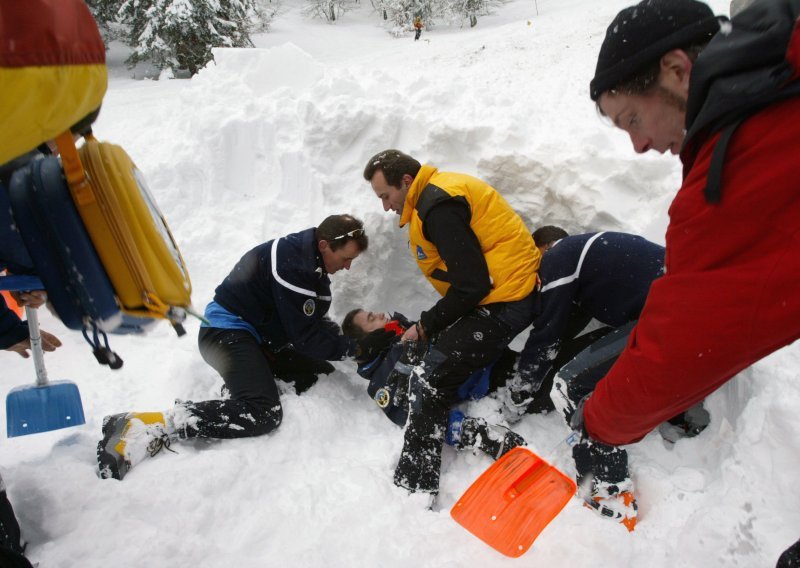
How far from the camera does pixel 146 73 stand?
45.5 ft

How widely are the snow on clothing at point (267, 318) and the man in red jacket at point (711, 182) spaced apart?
203cm

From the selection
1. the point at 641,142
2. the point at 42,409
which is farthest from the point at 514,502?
the point at 42,409

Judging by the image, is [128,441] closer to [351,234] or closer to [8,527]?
[8,527]

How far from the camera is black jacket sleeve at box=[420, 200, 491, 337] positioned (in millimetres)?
2625

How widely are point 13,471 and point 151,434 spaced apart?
56 centimetres

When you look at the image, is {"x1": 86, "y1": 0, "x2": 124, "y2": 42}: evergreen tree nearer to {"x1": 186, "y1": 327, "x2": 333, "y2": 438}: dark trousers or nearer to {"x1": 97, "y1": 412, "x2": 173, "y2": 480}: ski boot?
{"x1": 186, "y1": 327, "x2": 333, "y2": 438}: dark trousers

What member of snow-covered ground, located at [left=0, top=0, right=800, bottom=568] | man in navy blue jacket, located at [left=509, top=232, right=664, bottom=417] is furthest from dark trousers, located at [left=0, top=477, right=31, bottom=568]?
man in navy blue jacket, located at [left=509, top=232, right=664, bottom=417]

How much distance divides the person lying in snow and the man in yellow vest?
3.3 inches

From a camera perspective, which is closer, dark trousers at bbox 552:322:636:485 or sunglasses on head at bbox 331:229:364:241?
dark trousers at bbox 552:322:636:485

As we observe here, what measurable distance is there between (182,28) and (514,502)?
14086 millimetres

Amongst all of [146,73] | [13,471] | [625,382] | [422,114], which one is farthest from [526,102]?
[146,73]

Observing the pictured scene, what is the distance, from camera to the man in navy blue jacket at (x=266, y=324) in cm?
259

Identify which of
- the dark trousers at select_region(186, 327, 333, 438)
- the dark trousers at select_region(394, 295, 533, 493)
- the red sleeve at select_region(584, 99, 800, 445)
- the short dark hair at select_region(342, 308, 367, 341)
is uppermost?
the red sleeve at select_region(584, 99, 800, 445)

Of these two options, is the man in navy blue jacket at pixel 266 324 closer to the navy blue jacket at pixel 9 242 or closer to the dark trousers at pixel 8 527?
the dark trousers at pixel 8 527
